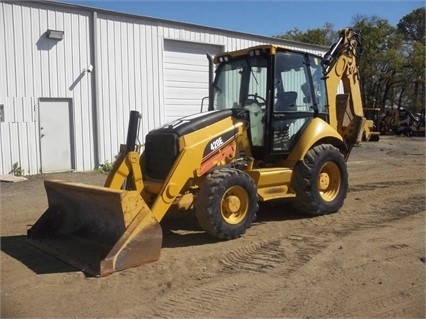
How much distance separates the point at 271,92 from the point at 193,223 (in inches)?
87.1

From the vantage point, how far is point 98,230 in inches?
231

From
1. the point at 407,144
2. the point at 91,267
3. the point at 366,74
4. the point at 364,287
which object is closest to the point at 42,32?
the point at 91,267

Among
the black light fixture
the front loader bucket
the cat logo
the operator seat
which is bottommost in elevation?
the front loader bucket

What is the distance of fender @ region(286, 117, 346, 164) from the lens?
7.44m

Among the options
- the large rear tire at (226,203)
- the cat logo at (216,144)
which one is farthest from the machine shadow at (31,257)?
the cat logo at (216,144)

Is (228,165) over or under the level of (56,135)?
under

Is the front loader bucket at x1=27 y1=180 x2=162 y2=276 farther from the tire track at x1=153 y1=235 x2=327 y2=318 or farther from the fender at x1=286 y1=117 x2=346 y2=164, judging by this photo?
the fender at x1=286 y1=117 x2=346 y2=164

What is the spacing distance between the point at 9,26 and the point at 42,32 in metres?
0.82

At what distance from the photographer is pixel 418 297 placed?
445 cm

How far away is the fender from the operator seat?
0.42 meters

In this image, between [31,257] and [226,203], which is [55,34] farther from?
[226,203]

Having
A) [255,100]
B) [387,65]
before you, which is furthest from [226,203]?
[387,65]

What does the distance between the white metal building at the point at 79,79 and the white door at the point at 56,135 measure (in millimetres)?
26

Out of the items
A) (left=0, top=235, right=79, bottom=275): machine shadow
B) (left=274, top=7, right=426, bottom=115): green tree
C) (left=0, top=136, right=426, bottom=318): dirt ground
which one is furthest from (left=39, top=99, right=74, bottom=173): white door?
(left=274, top=7, right=426, bottom=115): green tree
